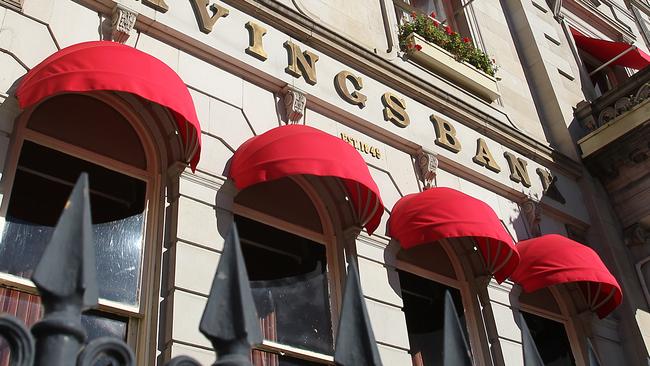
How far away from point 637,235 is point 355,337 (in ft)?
42.5

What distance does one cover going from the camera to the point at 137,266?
24.0 feet

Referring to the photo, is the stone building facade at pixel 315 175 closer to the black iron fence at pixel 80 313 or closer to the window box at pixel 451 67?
the window box at pixel 451 67

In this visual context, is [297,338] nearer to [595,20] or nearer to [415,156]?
[415,156]

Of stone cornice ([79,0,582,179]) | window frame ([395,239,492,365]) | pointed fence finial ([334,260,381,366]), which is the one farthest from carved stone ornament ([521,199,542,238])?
pointed fence finial ([334,260,381,366])

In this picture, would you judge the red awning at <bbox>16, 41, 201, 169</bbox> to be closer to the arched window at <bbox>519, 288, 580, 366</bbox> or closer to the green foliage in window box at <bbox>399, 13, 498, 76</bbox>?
the green foliage in window box at <bbox>399, 13, 498, 76</bbox>

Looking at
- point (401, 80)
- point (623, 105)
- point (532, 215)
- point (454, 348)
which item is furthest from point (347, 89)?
point (454, 348)

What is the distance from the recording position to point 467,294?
10711 mm

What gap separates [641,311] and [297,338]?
7786 mm

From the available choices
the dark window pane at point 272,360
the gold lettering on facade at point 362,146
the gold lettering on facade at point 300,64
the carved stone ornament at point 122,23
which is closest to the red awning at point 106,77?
the carved stone ornament at point 122,23

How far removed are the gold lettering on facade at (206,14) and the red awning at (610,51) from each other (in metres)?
12.3

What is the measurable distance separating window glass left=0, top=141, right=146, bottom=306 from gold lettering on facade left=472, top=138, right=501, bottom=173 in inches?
257

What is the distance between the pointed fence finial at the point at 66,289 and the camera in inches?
79.9

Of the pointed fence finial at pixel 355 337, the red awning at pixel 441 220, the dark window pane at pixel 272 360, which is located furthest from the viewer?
the red awning at pixel 441 220

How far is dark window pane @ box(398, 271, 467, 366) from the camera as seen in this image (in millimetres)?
9547
